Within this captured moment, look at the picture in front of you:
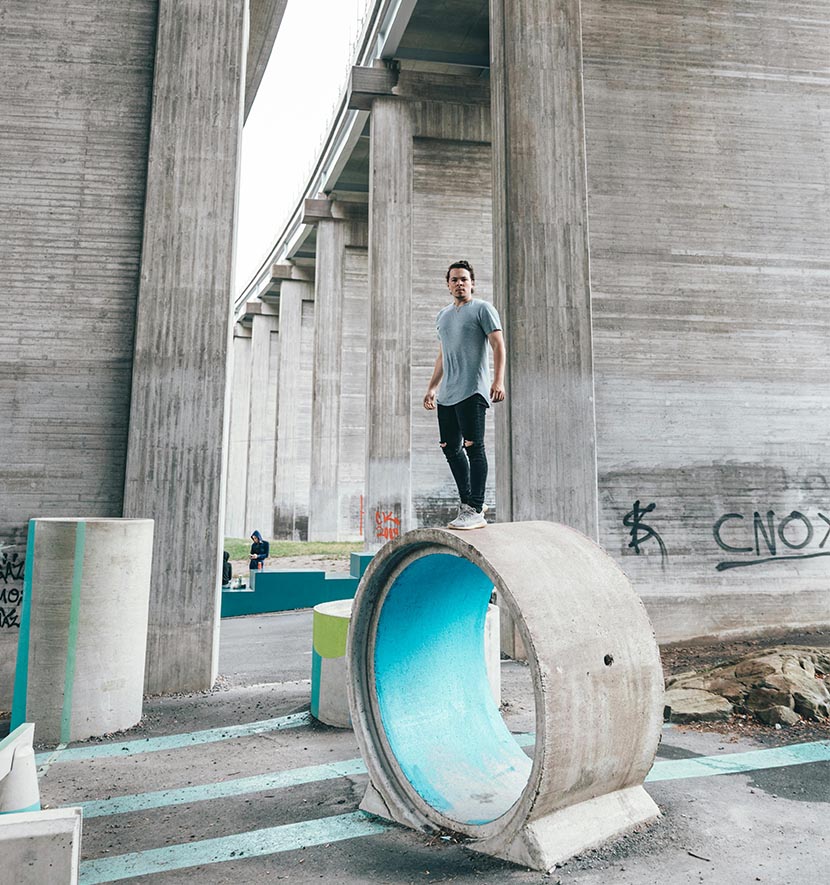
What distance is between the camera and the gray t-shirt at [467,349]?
4918 millimetres

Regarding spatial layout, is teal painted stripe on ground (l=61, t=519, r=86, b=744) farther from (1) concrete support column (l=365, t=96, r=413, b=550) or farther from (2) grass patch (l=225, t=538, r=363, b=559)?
A: (2) grass patch (l=225, t=538, r=363, b=559)

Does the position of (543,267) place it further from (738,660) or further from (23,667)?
(23,667)

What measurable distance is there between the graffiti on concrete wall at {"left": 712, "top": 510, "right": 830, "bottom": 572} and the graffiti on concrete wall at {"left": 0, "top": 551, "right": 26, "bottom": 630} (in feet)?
28.8

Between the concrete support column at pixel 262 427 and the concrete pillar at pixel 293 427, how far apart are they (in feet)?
11.2

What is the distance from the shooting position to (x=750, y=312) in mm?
9875

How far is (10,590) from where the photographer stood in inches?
269

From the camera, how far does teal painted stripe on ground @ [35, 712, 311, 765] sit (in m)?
5.30

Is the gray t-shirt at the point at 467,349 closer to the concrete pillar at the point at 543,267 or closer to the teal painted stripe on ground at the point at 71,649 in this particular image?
the teal painted stripe on ground at the point at 71,649

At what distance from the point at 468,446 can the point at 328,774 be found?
2.68m

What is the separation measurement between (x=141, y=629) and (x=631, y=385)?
23.1 ft

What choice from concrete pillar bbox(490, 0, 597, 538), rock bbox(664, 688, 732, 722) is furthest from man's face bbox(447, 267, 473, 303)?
rock bbox(664, 688, 732, 722)

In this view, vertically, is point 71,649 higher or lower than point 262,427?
lower

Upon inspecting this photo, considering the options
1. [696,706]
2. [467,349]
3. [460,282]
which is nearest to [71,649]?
[467,349]

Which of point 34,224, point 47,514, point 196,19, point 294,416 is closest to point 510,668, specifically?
point 47,514
